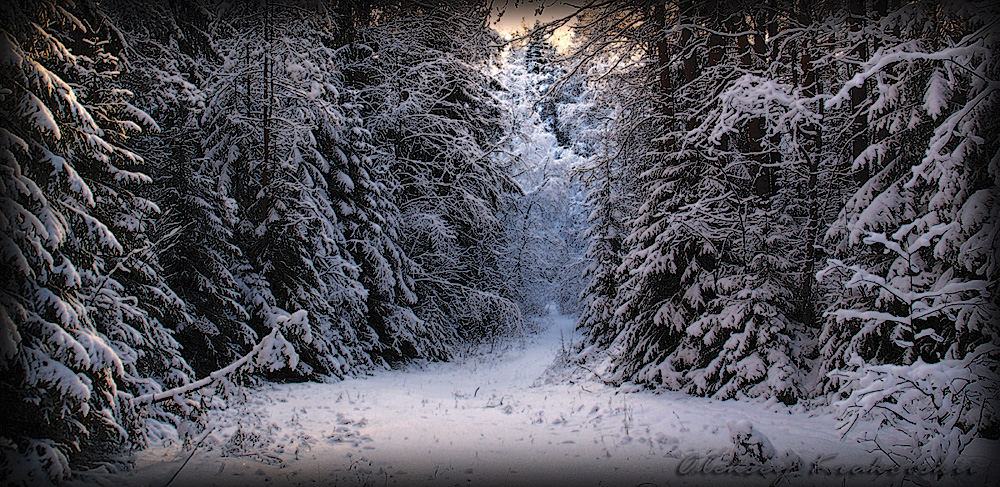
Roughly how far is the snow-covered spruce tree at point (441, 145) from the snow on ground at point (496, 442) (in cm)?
575

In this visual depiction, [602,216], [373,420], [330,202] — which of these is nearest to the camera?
[373,420]

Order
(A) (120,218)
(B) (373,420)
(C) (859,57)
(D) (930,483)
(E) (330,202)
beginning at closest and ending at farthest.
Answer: (D) (930,483) < (A) (120,218) < (C) (859,57) < (B) (373,420) < (E) (330,202)

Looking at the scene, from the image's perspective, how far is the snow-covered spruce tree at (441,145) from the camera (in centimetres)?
1399

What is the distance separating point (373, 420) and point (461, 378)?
437 centimetres

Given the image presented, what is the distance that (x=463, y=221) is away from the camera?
609 inches

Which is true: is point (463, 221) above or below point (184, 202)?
below

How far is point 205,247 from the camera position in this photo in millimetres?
8609

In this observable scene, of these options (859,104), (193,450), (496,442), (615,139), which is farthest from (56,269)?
(615,139)

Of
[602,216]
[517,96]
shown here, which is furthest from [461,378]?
[517,96]

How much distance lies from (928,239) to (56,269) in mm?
7985

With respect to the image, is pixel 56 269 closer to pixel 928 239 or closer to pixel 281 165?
pixel 281 165

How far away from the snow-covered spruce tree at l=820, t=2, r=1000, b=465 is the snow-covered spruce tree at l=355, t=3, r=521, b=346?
10.0 metres

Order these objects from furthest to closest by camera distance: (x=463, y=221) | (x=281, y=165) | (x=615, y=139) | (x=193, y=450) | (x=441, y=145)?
(x=463, y=221) → (x=441, y=145) → (x=615, y=139) → (x=281, y=165) → (x=193, y=450)

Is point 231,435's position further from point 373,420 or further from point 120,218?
point 120,218
